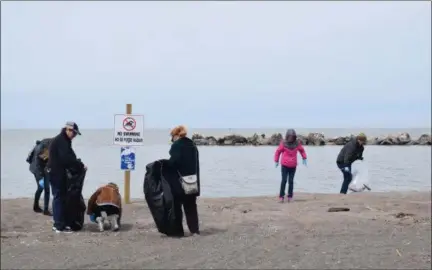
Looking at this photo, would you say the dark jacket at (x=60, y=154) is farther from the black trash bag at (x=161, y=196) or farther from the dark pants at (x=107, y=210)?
the black trash bag at (x=161, y=196)

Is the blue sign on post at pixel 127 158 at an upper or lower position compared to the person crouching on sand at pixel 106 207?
upper

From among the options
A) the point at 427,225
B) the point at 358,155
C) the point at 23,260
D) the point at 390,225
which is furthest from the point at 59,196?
the point at 358,155

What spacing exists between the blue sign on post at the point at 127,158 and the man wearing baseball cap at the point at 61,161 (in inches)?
105

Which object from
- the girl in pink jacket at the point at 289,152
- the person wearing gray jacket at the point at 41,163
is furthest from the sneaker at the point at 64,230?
the girl in pink jacket at the point at 289,152

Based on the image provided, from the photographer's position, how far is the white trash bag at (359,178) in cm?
1479

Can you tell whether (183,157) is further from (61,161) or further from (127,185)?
(127,185)

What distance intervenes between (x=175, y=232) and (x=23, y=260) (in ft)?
7.39

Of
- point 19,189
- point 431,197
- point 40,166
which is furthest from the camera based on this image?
point 19,189

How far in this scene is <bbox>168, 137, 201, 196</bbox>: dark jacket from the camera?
8.57 meters

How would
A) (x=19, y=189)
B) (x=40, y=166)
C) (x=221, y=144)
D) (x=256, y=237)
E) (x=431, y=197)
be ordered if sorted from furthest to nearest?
(x=221, y=144) → (x=19, y=189) → (x=431, y=197) → (x=40, y=166) → (x=256, y=237)

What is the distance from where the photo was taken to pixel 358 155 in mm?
13953

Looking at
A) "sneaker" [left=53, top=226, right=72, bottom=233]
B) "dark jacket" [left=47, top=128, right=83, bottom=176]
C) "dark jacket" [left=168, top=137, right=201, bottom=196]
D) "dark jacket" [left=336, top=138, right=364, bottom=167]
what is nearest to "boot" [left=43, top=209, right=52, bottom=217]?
"sneaker" [left=53, top=226, right=72, bottom=233]

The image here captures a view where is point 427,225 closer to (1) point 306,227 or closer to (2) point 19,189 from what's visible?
(1) point 306,227

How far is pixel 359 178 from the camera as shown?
15.2 meters
